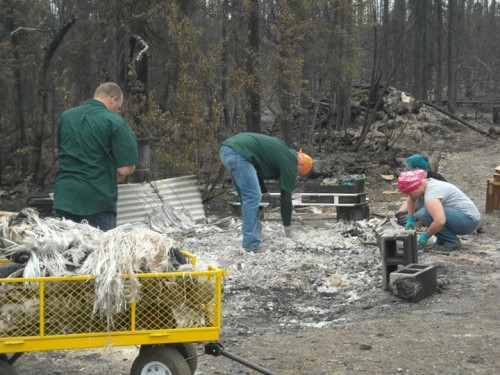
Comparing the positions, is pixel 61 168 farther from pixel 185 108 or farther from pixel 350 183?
pixel 185 108

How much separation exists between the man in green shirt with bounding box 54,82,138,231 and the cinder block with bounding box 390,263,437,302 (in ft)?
7.58

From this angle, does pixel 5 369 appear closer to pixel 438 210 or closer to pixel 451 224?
pixel 438 210

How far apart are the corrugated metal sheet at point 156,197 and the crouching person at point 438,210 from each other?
3.73 metres

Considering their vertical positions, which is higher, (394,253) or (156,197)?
(156,197)

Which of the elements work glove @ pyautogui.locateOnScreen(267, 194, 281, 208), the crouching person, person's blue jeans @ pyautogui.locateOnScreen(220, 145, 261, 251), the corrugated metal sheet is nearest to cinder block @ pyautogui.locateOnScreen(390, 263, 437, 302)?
the crouching person

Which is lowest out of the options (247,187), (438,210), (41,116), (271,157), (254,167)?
(438,210)

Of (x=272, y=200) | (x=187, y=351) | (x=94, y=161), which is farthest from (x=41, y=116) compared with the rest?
(x=187, y=351)

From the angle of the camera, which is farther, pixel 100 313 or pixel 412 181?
pixel 412 181

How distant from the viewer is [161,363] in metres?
3.97

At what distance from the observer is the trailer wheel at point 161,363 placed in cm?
396

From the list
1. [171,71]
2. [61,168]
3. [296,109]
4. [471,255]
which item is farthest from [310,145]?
[61,168]

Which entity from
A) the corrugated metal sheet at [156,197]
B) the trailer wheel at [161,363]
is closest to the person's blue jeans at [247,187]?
the corrugated metal sheet at [156,197]

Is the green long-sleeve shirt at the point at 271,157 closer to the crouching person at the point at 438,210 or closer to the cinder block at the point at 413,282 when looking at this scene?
the crouching person at the point at 438,210

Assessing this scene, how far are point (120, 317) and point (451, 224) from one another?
5.05 meters
